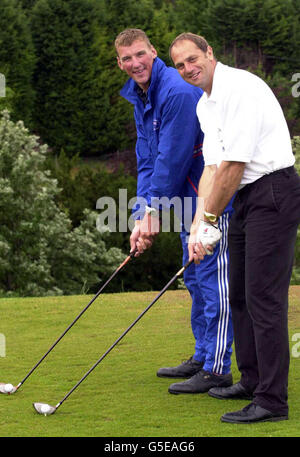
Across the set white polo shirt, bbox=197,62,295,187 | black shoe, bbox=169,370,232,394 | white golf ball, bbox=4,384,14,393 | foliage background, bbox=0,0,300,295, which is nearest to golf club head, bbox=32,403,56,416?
white golf ball, bbox=4,384,14,393

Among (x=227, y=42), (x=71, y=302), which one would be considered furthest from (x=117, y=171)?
(x=71, y=302)

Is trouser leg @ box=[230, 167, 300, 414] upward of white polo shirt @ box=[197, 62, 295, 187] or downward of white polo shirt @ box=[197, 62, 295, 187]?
downward

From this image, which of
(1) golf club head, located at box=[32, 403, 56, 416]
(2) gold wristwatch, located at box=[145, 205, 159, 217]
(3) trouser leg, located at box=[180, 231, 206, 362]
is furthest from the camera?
(3) trouser leg, located at box=[180, 231, 206, 362]

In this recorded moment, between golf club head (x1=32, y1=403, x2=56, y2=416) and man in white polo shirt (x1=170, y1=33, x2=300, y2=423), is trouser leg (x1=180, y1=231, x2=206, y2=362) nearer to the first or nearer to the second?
man in white polo shirt (x1=170, y1=33, x2=300, y2=423)

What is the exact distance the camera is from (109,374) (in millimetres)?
5535

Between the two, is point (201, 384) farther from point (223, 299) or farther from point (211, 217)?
point (211, 217)

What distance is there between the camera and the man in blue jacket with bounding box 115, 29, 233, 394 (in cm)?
502

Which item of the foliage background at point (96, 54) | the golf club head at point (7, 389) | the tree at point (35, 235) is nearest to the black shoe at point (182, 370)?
the golf club head at point (7, 389)

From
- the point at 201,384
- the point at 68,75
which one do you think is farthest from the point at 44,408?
the point at 68,75

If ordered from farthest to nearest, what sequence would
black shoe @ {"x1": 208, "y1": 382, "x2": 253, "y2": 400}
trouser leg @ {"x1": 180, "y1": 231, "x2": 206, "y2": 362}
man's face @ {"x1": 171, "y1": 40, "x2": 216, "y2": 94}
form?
trouser leg @ {"x1": 180, "y1": 231, "x2": 206, "y2": 362}
black shoe @ {"x1": 208, "y1": 382, "x2": 253, "y2": 400}
man's face @ {"x1": 171, "y1": 40, "x2": 216, "y2": 94}

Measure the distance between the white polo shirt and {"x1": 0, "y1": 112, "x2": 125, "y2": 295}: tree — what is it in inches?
770

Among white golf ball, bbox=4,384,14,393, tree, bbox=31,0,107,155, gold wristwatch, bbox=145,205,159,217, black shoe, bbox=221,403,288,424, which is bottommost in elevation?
black shoe, bbox=221,403,288,424

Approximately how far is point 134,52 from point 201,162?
755mm

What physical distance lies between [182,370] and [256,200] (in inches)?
63.7
